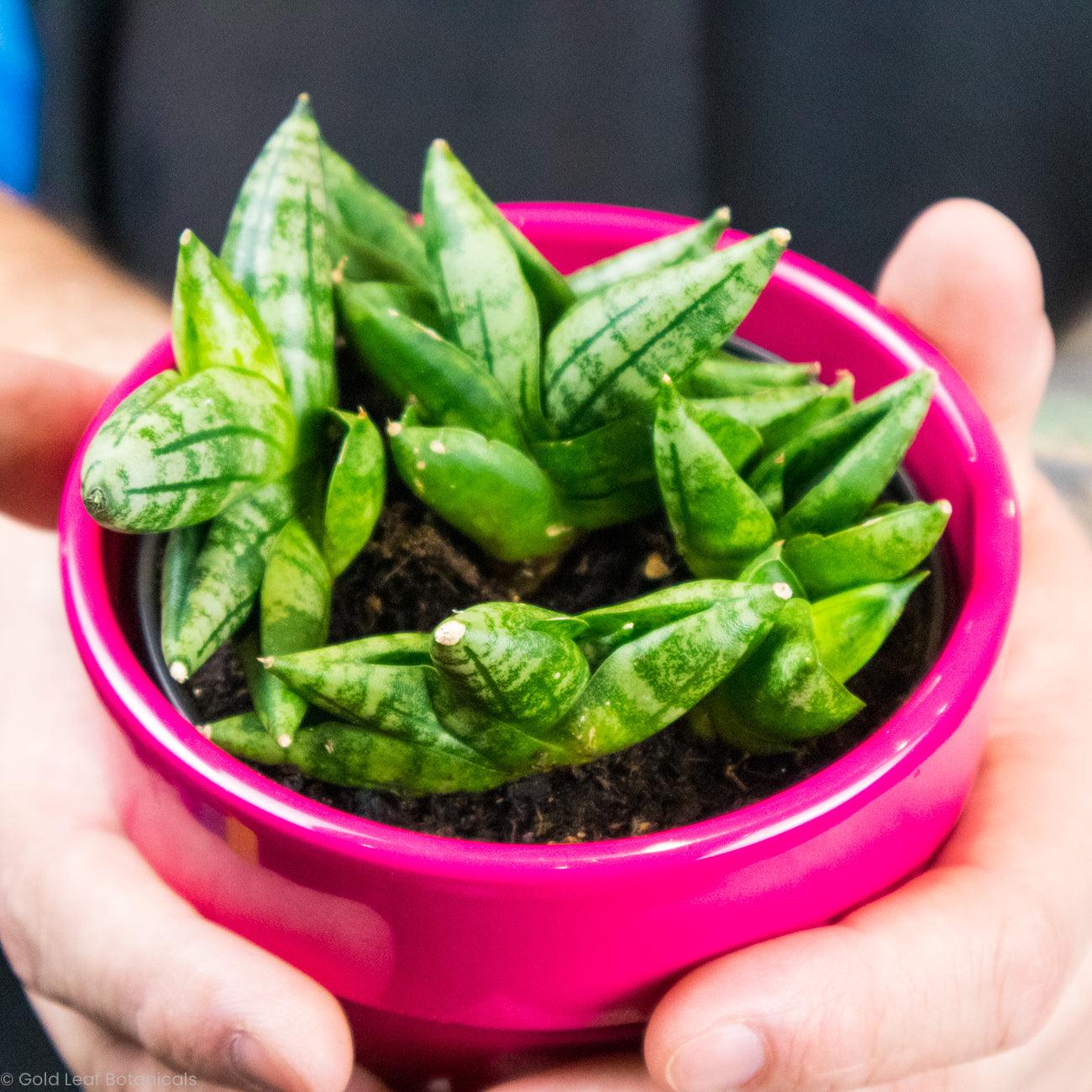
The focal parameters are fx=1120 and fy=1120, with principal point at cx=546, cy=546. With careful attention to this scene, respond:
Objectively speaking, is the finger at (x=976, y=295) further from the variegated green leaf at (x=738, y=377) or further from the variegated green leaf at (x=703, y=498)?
the variegated green leaf at (x=703, y=498)

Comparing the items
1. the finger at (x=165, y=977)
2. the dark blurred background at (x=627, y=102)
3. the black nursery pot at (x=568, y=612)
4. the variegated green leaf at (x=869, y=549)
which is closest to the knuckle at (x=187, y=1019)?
the finger at (x=165, y=977)

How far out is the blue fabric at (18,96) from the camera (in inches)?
51.7

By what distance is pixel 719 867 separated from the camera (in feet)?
1.38

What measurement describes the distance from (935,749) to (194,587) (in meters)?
0.32

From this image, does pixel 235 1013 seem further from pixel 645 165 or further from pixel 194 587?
pixel 645 165

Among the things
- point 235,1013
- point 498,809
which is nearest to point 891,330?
point 498,809

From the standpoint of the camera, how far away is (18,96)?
1369 mm

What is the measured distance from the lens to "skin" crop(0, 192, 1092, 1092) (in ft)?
1.67

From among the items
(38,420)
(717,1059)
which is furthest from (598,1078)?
(38,420)

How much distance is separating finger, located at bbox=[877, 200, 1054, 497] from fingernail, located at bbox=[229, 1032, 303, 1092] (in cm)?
60

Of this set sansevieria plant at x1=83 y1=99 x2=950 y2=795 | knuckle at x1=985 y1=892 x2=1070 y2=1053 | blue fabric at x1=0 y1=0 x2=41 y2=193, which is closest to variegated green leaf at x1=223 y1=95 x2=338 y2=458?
sansevieria plant at x1=83 y1=99 x2=950 y2=795

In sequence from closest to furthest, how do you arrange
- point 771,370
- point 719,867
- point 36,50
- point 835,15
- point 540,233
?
1. point 719,867
2. point 771,370
3. point 540,233
4. point 835,15
5. point 36,50

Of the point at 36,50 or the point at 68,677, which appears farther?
the point at 36,50

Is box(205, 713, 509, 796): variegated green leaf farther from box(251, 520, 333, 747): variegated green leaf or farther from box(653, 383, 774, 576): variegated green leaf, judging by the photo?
box(653, 383, 774, 576): variegated green leaf
